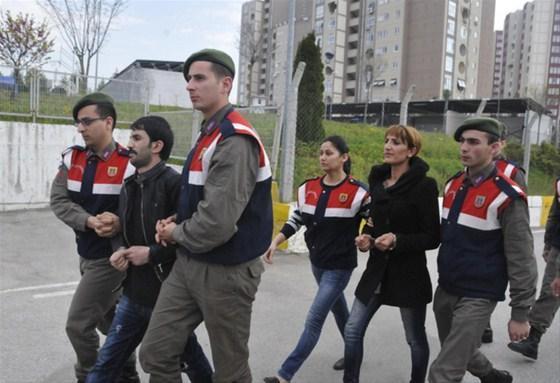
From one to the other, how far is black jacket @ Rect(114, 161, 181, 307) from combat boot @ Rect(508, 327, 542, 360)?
318 centimetres

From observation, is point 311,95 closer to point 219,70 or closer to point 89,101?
point 89,101

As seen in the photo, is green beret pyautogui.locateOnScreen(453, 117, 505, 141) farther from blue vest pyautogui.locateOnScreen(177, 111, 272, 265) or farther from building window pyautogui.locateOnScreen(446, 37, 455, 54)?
building window pyautogui.locateOnScreen(446, 37, 455, 54)

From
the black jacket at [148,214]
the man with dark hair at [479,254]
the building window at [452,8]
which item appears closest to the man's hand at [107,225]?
the black jacket at [148,214]

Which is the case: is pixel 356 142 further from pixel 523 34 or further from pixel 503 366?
pixel 523 34

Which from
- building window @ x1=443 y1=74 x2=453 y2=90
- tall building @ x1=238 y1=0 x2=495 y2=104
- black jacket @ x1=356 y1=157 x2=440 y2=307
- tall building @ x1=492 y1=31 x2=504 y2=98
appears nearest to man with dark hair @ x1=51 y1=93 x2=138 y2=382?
black jacket @ x1=356 y1=157 x2=440 y2=307

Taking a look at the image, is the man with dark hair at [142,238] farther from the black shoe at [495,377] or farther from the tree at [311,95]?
the tree at [311,95]

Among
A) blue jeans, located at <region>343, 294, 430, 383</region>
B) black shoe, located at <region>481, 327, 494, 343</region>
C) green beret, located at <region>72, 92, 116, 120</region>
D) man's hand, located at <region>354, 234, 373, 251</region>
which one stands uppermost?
green beret, located at <region>72, 92, 116, 120</region>

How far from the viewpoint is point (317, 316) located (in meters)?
3.57

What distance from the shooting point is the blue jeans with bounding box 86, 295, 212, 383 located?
2895mm

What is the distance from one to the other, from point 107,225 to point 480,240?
6.96 feet

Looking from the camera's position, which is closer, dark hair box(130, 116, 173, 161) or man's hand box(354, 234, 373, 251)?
dark hair box(130, 116, 173, 161)

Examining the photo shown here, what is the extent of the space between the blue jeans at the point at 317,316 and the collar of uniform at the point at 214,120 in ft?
5.20

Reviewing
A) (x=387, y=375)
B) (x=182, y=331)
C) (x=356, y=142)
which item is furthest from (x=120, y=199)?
(x=356, y=142)

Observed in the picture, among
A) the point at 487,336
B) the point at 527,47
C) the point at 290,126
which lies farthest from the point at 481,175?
the point at 527,47
